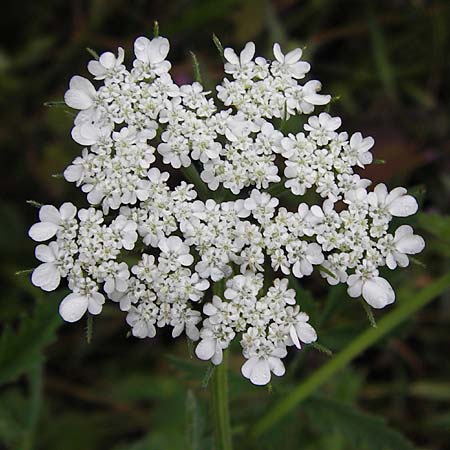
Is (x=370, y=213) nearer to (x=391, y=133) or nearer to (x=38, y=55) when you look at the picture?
(x=391, y=133)

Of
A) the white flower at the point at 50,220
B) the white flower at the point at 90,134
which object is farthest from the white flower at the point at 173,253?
the white flower at the point at 90,134

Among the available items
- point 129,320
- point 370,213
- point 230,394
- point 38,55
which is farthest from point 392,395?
point 38,55

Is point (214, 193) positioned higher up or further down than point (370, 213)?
higher up

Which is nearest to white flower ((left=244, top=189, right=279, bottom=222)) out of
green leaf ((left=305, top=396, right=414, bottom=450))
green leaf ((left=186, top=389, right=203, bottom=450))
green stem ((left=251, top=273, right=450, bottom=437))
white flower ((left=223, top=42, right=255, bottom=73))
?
white flower ((left=223, top=42, right=255, bottom=73))

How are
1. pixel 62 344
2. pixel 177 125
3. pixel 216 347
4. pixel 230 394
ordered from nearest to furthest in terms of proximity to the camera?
pixel 216 347 < pixel 177 125 < pixel 230 394 < pixel 62 344

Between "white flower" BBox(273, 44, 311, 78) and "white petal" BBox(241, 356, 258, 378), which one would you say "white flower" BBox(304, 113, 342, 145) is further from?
"white petal" BBox(241, 356, 258, 378)

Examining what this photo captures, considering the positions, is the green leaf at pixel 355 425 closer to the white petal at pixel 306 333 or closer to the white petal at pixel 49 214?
the white petal at pixel 306 333
